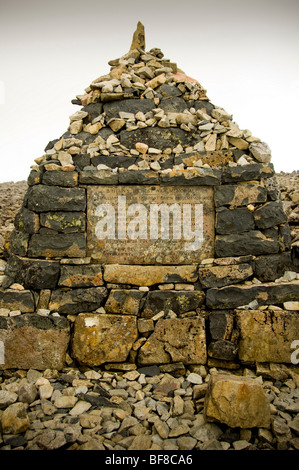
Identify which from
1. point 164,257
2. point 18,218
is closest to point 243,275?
point 164,257

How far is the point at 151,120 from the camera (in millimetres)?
4680

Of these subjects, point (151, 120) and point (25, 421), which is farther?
point (151, 120)

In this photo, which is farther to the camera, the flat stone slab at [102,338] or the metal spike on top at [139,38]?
the metal spike on top at [139,38]

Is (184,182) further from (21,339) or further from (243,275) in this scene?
(21,339)

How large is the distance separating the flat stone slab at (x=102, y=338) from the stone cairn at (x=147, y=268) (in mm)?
20

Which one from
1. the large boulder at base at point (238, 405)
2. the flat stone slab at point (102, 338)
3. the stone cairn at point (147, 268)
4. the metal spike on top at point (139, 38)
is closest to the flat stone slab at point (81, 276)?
the stone cairn at point (147, 268)

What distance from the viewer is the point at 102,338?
4.21m

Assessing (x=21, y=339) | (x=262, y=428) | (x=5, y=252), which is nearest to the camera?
(x=262, y=428)

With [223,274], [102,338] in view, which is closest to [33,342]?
[102,338]

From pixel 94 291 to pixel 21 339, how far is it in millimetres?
1248

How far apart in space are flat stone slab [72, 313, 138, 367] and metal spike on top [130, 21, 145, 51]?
4753 millimetres

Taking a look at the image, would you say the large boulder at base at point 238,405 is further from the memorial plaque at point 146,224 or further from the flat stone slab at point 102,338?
the memorial plaque at point 146,224

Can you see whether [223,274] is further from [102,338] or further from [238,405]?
[102,338]

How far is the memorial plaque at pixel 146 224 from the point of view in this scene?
4477mm
